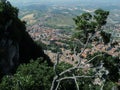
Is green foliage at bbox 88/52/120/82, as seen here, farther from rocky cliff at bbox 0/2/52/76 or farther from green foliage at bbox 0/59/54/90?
rocky cliff at bbox 0/2/52/76

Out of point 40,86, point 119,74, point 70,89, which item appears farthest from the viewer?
point 119,74

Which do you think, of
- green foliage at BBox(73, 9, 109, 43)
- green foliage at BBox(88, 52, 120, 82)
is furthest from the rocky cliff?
green foliage at BBox(73, 9, 109, 43)

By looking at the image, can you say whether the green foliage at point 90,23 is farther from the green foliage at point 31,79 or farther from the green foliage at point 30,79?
the green foliage at point 30,79

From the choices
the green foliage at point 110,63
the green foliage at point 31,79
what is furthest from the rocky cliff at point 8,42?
the green foliage at point 110,63

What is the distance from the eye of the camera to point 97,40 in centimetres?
4828

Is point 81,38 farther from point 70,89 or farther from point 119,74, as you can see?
point 119,74

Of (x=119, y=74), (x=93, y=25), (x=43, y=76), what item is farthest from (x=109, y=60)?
(x=43, y=76)

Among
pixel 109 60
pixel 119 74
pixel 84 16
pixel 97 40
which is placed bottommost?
pixel 119 74

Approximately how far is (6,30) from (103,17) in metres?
20.5

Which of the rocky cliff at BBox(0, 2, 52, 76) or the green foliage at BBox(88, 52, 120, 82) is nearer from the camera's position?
the green foliage at BBox(88, 52, 120, 82)

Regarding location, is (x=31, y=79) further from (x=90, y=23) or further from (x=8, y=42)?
(x=8, y=42)

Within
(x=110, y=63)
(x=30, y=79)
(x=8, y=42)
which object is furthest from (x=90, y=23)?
(x=8, y=42)

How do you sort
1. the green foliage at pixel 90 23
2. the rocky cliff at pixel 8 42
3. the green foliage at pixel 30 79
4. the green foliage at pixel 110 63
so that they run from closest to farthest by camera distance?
the green foliage at pixel 30 79 → the green foliage at pixel 90 23 → the green foliage at pixel 110 63 → the rocky cliff at pixel 8 42

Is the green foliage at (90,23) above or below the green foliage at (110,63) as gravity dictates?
above
